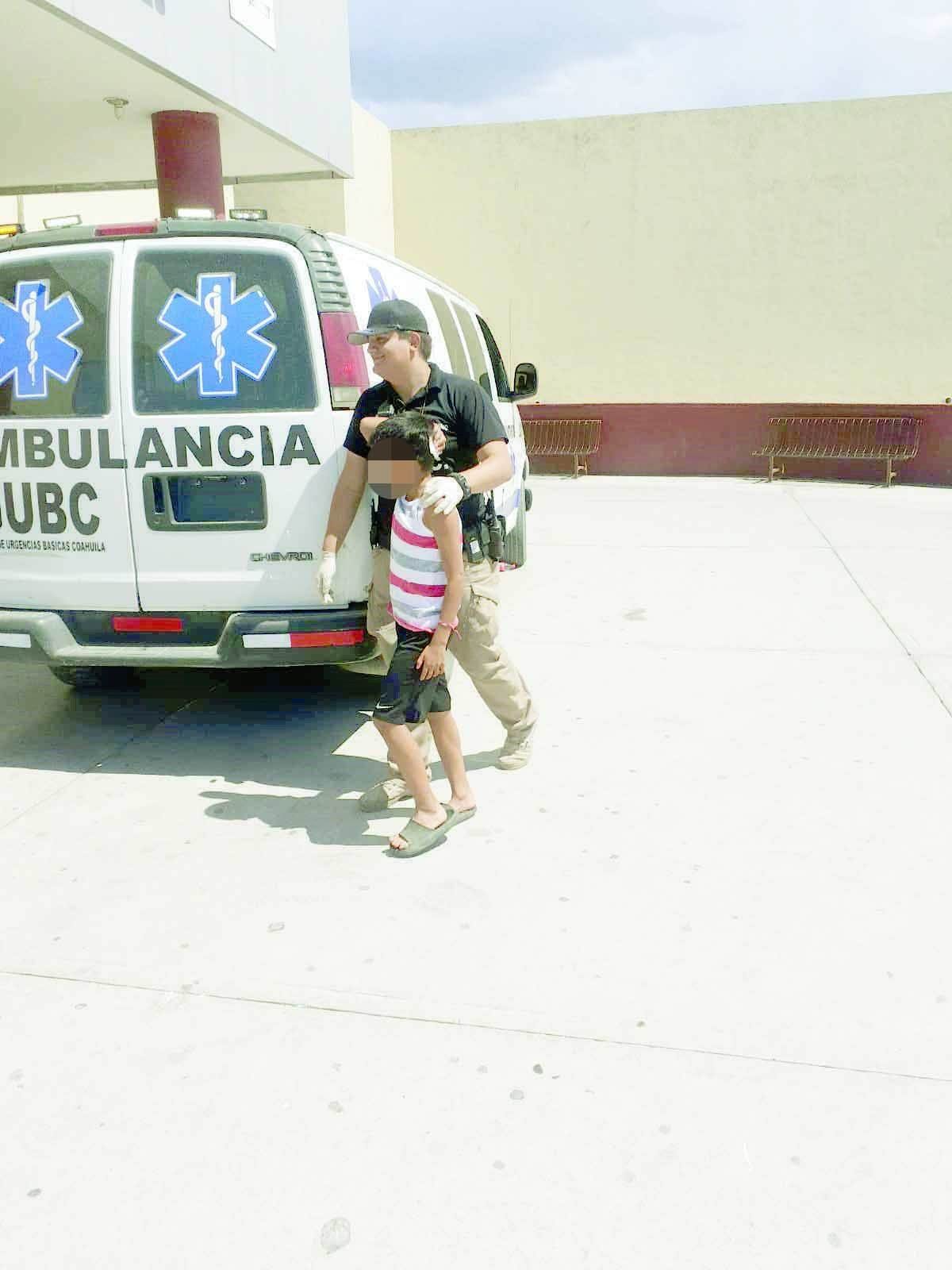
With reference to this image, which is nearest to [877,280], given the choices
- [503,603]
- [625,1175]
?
[503,603]

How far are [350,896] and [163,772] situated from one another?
4.66 ft

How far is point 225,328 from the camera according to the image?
4141mm

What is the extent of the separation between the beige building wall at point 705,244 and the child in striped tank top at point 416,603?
15.9 metres

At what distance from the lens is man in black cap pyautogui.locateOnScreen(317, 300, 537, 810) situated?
3.72 metres

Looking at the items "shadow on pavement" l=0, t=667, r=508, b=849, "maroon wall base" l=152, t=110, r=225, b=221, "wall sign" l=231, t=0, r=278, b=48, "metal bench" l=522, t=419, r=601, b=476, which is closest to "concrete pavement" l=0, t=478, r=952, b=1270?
"shadow on pavement" l=0, t=667, r=508, b=849

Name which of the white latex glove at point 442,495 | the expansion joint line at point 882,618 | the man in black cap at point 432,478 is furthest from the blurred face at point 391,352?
the expansion joint line at point 882,618

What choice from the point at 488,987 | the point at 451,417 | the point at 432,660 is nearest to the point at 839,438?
the point at 451,417

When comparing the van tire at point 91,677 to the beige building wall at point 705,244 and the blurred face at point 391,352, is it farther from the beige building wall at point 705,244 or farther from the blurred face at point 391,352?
the beige building wall at point 705,244

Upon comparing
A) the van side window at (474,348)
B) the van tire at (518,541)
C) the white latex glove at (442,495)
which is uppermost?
the van side window at (474,348)

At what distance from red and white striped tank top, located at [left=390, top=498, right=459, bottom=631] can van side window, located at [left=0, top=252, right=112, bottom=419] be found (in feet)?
4.51

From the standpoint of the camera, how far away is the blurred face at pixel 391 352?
3.71 metres

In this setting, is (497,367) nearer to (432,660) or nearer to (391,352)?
(391,352)

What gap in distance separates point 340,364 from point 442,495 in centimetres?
98

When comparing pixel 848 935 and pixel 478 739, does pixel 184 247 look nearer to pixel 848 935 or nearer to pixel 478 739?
pixel 478 739
